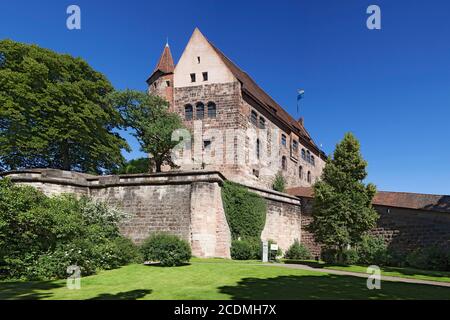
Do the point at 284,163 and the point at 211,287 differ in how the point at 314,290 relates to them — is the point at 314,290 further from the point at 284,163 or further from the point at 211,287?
the point at 284,163

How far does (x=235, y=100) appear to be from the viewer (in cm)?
3550

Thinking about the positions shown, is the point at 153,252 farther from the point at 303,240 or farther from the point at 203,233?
the point at 303,240

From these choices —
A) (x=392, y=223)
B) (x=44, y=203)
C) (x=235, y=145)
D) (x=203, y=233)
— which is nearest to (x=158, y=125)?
(x=235, y=145)

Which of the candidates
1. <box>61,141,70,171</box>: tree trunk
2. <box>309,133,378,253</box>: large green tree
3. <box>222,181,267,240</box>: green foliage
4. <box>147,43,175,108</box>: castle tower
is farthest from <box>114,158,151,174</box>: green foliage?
<box>309,133,378,253</box>: large green tree

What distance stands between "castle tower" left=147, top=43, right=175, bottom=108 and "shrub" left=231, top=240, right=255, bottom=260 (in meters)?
18.9

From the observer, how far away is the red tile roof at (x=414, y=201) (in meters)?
26.2

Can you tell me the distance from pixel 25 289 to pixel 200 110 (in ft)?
87.1

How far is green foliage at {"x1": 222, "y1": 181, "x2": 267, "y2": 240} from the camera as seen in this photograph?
2380 cm

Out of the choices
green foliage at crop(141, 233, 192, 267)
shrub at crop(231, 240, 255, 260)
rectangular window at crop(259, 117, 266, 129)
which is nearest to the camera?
green foliage at crop(141, 233, 192, 267)

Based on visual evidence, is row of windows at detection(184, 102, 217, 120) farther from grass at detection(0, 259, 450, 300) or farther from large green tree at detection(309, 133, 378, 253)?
grass at detection(0, 259, 450, 300)

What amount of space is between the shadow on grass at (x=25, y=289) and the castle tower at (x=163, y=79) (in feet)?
85.2

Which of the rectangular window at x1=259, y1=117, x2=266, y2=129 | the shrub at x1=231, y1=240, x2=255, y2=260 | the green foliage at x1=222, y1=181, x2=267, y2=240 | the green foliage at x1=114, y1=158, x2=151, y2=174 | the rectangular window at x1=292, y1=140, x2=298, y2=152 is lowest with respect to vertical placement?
the shrub at x1=231, y1=240, x2=255, y2=260

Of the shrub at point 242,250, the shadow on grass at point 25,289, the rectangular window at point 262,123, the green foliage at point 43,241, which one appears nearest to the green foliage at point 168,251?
the green foliage at point 43,241

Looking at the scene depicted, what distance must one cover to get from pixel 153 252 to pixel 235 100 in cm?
2144
